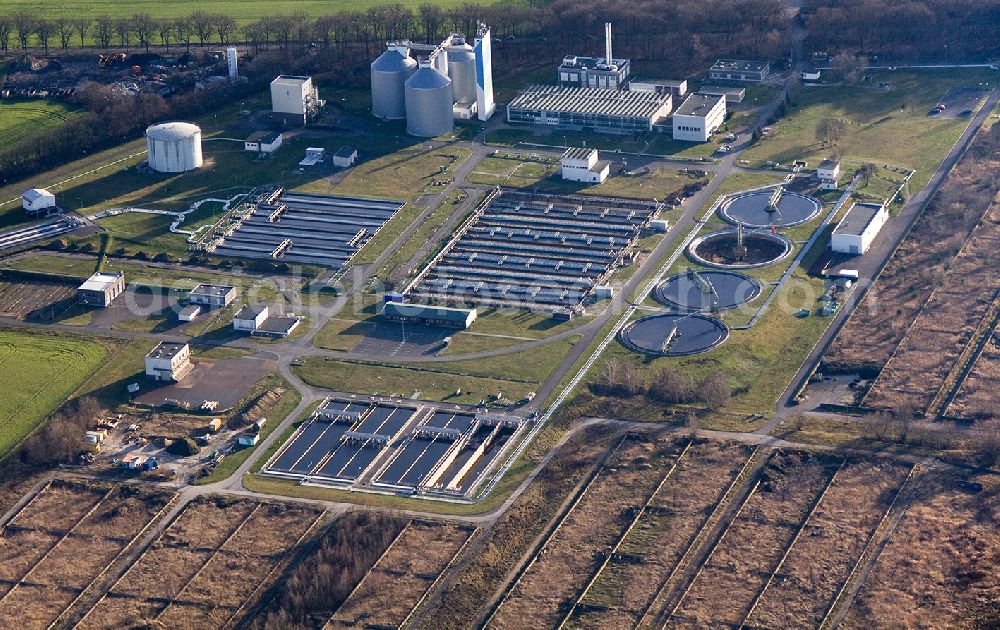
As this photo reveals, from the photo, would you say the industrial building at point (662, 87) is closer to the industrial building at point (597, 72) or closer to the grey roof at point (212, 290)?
the industrial building at point (597, 72)

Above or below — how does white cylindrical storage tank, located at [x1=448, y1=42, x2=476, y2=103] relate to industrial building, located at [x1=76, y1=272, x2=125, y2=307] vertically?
above

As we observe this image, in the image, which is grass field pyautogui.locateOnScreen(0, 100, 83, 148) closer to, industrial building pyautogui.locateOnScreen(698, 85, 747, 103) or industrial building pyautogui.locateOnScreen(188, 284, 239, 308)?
industrial building pyautogui.locateOnScreen(188, 284, 239, 308)

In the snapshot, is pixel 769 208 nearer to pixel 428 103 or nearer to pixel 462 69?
pixel 428 103

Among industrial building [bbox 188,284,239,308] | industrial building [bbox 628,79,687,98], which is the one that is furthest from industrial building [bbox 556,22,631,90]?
industrial building [bbox 188,284,239,308]

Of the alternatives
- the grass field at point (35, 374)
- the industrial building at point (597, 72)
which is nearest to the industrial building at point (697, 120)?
the industrial building at point (597, 72)

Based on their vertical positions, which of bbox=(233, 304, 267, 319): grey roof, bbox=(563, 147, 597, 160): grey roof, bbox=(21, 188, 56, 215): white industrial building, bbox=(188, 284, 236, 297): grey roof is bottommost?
bbox=(233, 304, 267, 319): grey roof

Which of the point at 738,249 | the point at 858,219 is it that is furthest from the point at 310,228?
the point at 858,219
